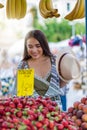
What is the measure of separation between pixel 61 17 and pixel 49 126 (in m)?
0.94

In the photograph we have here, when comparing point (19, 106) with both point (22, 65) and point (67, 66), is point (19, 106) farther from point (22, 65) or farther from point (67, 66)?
point (67, 66)

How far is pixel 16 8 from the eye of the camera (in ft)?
9.96

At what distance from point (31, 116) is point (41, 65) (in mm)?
690

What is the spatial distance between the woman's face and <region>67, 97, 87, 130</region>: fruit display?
463 mm

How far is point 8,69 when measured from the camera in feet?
12.0

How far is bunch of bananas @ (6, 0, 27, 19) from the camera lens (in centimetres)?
304

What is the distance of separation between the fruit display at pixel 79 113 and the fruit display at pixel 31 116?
0.32ft

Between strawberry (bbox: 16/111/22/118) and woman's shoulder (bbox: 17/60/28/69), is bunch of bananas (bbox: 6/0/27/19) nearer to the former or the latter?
woman's shoulder (bbox: 17/60/28/69)

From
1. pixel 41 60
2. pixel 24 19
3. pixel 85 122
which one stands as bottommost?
pixel 85 122

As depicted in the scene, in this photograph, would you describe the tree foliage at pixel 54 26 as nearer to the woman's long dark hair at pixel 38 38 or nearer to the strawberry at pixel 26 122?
the woman's long dark hair at pixel 38 38

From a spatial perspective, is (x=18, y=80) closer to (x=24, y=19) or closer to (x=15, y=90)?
(x=15, y=90)

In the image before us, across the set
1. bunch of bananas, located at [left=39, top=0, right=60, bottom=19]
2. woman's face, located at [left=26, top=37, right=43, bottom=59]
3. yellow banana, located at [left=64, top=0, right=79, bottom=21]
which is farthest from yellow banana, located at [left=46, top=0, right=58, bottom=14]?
woman's face, located at [left=26, top=37, right=43, bottom=59]

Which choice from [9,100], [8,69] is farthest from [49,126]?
[8,69]

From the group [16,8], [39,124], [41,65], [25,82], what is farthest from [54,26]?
[39,124]
